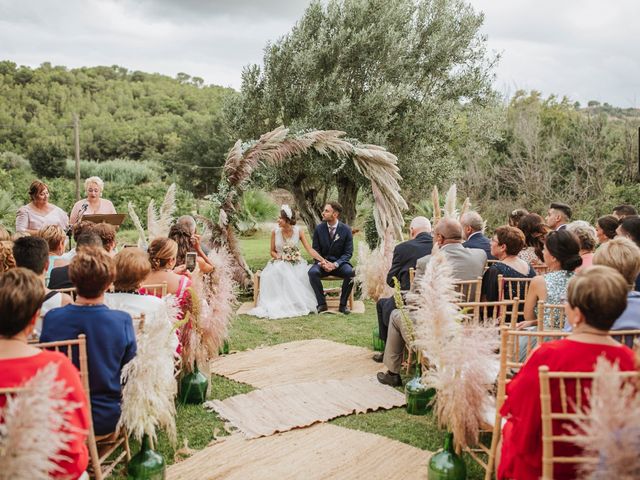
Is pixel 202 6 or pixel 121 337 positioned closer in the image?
pixel 121 337

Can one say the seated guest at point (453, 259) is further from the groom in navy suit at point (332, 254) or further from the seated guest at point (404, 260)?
the groom in navy suit at point (332, 254)

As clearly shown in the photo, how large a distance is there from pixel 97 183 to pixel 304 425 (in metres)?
4.71

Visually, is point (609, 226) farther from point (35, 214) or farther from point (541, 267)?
point (35, 214)

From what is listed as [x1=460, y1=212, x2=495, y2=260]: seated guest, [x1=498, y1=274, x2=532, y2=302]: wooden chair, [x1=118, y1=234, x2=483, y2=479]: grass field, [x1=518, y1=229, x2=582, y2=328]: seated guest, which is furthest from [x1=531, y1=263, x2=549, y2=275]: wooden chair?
[x1=118, y1=234, x2=483, y2=479]: grass field

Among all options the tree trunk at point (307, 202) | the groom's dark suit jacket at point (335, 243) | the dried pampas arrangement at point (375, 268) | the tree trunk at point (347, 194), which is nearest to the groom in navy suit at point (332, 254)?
the groom's dark suit jacket at point (335, 243)

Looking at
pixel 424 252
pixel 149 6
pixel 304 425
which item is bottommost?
pixel 304 425

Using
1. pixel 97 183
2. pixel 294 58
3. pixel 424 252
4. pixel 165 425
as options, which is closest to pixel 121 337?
pixel 165 425

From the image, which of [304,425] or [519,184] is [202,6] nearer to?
[519,184]

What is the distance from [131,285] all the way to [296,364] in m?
2.66

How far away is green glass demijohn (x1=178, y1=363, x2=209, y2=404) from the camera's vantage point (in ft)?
15.6

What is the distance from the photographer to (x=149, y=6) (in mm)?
17562

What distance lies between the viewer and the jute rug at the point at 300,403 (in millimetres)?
4469

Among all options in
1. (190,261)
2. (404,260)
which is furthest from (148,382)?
(404,260)

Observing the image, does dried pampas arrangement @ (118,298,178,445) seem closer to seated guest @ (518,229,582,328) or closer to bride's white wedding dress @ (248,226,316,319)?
seated guest @ (518,229,582,328)
